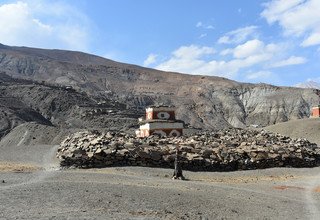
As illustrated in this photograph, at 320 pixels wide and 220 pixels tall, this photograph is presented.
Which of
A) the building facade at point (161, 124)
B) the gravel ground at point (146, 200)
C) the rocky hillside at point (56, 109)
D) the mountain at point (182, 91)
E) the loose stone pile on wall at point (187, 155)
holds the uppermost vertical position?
the mountain at point (182, 91)

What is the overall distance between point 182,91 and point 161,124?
94266mm

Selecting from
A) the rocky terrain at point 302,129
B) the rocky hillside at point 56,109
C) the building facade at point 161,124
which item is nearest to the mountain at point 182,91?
the rocky hillside at point 56,109

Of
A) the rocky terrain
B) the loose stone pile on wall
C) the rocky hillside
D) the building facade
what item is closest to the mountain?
the rocky hillside

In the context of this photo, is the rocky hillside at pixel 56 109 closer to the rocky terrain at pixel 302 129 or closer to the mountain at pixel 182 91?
the mountain at pixel 182 91

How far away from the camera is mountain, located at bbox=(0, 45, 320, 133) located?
112 m

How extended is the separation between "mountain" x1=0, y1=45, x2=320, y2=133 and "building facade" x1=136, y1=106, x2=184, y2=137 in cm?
4844

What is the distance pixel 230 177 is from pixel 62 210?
13.3 m

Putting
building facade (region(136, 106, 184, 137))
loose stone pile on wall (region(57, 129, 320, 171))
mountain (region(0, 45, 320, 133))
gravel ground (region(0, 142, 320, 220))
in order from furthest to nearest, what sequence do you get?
mountain (region(0, 45, 320, 133))
building facade (region(136, 106, 184, 137))
loose stone pile on wall (region(57, 129, 320, 171))
gravel ground (region(0, 142, 320, 220))

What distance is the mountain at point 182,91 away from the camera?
367ft

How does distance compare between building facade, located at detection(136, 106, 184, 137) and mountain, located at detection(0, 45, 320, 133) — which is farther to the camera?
mountain, located at detection(0, 45, 320, 133)

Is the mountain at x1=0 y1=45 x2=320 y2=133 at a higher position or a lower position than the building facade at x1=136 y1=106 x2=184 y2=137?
higher

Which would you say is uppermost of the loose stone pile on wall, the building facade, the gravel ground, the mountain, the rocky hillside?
the mountain

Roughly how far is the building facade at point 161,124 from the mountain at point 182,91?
48438 millimetres

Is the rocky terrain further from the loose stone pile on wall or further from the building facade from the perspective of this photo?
the loose stone pile on wall
